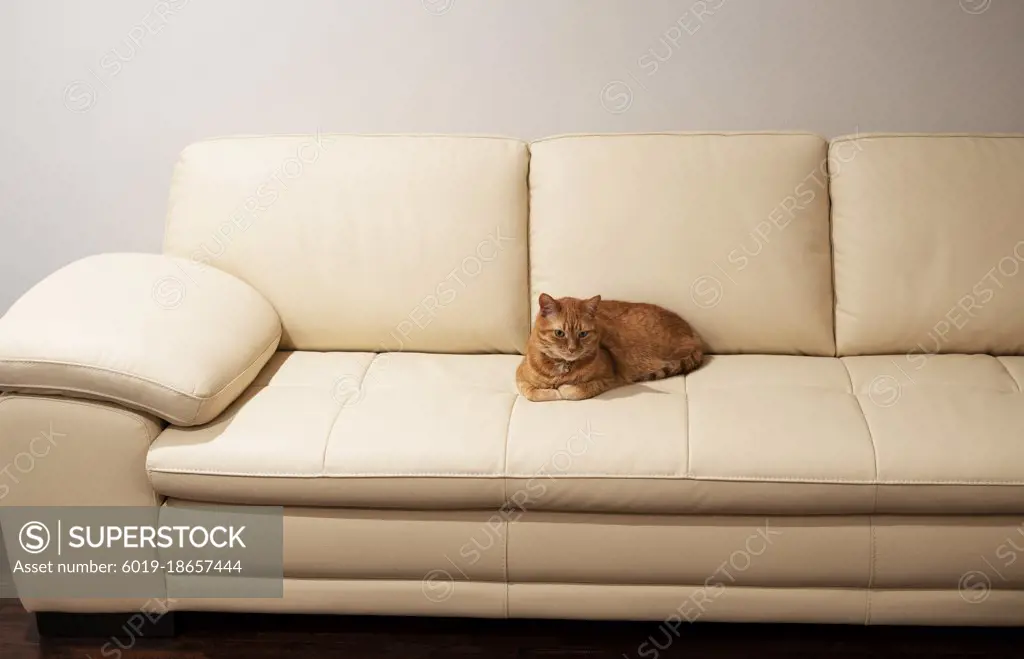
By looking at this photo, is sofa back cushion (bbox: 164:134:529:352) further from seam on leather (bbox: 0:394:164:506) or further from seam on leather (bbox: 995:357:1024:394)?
seam on leather (bbox: 995:357:1024:394)

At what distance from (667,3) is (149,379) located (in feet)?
5.53

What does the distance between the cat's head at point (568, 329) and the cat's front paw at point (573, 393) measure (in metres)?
0.06

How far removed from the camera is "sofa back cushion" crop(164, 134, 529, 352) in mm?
2590

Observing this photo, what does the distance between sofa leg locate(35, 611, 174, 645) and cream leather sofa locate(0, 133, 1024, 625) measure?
6 centimetres

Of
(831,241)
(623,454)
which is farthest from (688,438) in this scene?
(831,241)

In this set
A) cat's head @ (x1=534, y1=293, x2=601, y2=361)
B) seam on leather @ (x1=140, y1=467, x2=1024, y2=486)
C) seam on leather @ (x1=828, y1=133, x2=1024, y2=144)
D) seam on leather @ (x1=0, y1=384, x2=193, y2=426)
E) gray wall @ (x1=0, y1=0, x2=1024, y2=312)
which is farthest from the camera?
gray wall @ (x1=0, y1=0, x2=1024, y2=312)

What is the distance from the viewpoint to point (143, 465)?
2113mm

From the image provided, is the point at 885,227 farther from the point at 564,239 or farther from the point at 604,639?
the point at 604,639

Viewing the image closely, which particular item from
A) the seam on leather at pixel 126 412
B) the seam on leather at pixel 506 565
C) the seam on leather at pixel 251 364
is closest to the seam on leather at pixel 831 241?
the seam on leather at pixel 506 565

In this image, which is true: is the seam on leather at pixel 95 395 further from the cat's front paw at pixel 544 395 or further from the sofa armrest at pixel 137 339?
the cat's front paw at pixel 544 395

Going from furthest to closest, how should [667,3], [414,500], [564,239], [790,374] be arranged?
[667,3] → [564,239] → [790,374] → [414,500]

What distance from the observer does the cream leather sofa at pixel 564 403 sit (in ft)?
6.65

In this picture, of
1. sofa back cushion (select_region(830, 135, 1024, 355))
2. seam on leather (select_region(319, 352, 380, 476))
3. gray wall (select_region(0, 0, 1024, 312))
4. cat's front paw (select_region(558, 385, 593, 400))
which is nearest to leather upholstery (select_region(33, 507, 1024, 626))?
seam on leather (select_region(319, 352, 380, 476))

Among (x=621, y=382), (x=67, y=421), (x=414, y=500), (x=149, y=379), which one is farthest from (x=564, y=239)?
(x=67, y=421)
